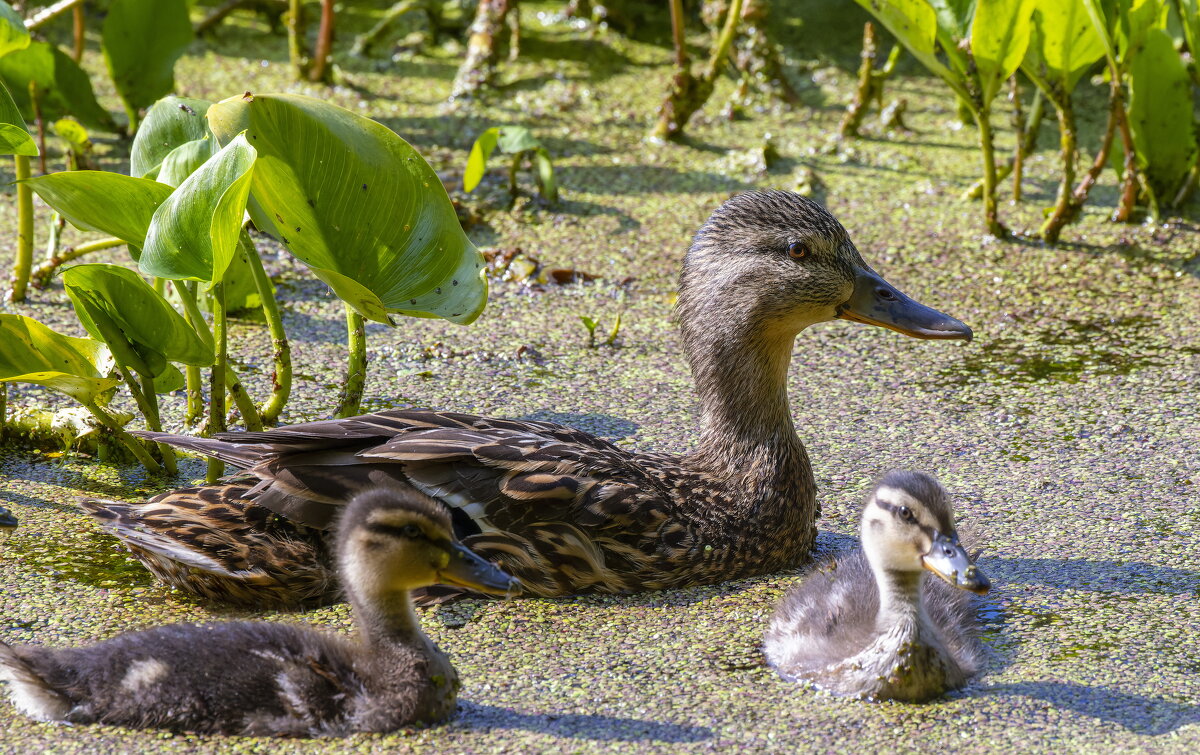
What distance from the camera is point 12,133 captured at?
367cm

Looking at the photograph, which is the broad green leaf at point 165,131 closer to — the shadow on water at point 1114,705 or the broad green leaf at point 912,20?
the broad green leaf at point 912,20

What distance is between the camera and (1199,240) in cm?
584

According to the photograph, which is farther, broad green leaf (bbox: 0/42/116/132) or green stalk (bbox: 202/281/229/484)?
broad green leaf (bbox: 0/42/116/132)

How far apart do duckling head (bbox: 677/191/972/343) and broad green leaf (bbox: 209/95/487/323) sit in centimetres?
62

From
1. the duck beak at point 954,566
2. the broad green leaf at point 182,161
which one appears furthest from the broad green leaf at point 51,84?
the duck beak at point 954,566

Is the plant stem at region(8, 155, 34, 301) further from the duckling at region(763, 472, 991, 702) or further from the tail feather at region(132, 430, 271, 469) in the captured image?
the duckling at region(763, 472, 991, 702)

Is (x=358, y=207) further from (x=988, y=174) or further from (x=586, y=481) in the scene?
(x=988, y=174)

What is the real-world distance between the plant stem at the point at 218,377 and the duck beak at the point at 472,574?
1144 millimetres

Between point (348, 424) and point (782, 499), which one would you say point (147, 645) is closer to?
point (348, 424)

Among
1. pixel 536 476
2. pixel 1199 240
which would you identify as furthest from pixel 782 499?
pixel 1199 240

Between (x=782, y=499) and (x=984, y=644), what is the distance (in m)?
0.65

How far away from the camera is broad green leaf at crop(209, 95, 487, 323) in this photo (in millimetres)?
3570

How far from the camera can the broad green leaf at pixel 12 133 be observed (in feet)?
12.0

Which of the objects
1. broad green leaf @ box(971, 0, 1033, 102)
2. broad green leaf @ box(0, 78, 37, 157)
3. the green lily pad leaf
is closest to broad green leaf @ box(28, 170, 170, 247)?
broad green leaf @ box(0, 78, 37, 157)
